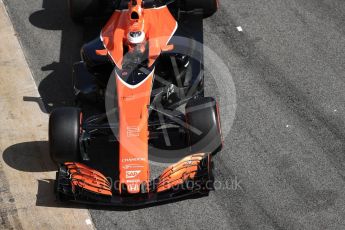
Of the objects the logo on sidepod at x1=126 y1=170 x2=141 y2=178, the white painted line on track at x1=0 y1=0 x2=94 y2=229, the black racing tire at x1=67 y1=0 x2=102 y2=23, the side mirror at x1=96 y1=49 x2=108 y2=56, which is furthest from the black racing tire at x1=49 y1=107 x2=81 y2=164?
the black racing tire at x1=67 y1=0 x2=102 y2=23

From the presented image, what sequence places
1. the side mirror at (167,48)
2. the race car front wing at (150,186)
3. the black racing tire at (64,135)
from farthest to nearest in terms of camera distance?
the side mirror at (167,48), the black racing tire at (64,135), the race car front wing at (150,186)

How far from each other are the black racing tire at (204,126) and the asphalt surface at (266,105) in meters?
0.67

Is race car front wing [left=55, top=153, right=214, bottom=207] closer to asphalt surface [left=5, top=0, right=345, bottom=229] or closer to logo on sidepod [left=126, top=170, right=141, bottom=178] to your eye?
logo on sidepod [left=126, top=170, right=141, bottom=178]

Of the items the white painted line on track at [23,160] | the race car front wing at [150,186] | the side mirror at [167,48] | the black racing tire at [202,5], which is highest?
the side mirror at [167,48]

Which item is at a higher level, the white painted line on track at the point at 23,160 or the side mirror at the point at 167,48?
the side mirror at the point at 167,48

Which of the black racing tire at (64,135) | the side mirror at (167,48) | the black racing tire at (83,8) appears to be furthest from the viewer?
the black racing tire at (83,8)

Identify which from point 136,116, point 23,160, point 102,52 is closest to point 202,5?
point 102,52

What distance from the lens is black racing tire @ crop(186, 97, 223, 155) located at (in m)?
10.3

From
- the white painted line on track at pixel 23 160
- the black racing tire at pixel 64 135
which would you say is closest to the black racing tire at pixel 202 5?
the white painted line on track at pixel 23 160

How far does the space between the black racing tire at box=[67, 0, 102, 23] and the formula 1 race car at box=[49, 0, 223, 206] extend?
76 cm

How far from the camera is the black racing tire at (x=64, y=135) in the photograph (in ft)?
33.9

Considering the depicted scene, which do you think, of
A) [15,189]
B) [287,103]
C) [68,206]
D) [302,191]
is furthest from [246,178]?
[15,189]

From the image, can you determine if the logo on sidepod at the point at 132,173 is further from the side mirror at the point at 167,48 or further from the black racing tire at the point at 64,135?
the side mirror at the point at 167,48

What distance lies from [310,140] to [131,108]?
2935 mm
